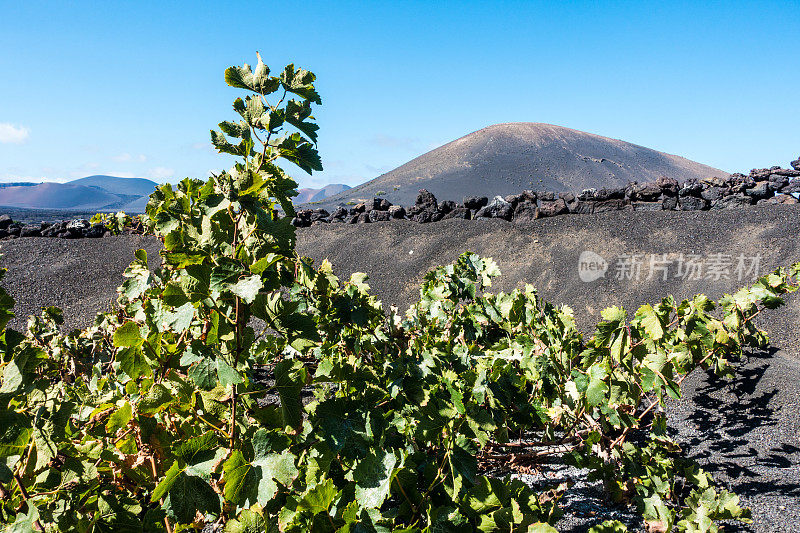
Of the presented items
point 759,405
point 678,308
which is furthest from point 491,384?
point 759,405

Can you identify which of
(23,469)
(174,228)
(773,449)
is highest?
(174,228)

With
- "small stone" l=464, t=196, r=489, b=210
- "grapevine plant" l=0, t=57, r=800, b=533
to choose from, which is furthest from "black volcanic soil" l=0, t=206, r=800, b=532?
"grapevine plant" l=0, t=57, r=800, b=533

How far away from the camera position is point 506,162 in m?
15.9

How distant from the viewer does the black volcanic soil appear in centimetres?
262

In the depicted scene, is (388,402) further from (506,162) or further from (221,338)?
(506,162)

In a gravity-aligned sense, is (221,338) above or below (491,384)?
above

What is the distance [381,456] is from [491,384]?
432mm

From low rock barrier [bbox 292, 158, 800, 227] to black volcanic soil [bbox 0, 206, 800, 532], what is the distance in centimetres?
23

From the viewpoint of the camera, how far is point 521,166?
1576cm

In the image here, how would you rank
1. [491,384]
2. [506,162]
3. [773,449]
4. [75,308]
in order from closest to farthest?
[491,384]
[773,449]
[75,308]
[506,162]

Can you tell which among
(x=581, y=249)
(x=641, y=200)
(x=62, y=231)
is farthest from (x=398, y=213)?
(x=62, y=231)

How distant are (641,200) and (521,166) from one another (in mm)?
9300

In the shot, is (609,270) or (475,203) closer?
(609,270)

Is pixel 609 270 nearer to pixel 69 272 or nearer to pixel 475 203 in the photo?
pixel 475 203
